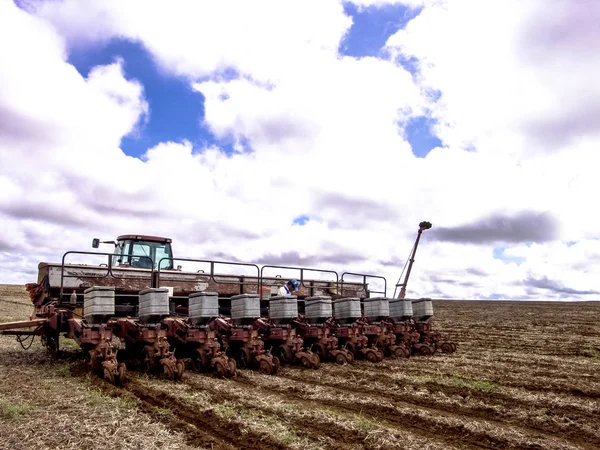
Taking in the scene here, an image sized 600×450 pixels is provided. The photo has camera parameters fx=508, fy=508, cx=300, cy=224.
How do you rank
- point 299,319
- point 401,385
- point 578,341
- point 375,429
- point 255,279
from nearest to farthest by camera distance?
point 375,429, point 401,385, point 299,319, point 255,279, point 578,341

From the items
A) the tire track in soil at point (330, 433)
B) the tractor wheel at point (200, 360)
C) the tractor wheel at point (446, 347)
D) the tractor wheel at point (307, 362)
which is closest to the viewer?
the tire track in soil at point (330, 433)

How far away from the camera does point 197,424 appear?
6.76 meters

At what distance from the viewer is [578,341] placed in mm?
18609

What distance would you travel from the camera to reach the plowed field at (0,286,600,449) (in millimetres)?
6141

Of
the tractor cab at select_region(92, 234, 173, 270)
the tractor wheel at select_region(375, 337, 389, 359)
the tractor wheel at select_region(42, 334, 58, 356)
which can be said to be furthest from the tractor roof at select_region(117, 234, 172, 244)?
the tractor wheel at select_region(375, 337, 389, 359)

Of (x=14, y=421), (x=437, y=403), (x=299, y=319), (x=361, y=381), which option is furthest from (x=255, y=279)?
(x=14, y=421)

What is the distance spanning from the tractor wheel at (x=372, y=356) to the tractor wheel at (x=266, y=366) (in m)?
3.29

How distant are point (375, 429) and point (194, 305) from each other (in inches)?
227

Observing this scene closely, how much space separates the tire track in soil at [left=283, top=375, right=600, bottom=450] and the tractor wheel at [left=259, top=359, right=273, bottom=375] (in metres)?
0.71

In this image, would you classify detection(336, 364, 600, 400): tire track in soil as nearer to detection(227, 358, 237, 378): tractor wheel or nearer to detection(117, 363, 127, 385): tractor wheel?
detection(227, 358, 237, 378): tractor wheel

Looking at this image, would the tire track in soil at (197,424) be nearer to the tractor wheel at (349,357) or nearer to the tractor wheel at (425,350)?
the tractor wheel at (349,357)

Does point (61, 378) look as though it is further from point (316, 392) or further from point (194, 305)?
point (316, 392)

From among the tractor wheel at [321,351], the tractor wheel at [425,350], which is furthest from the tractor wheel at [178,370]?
the tractor wheel at [425,350]

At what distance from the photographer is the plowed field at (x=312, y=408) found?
6.14 m
